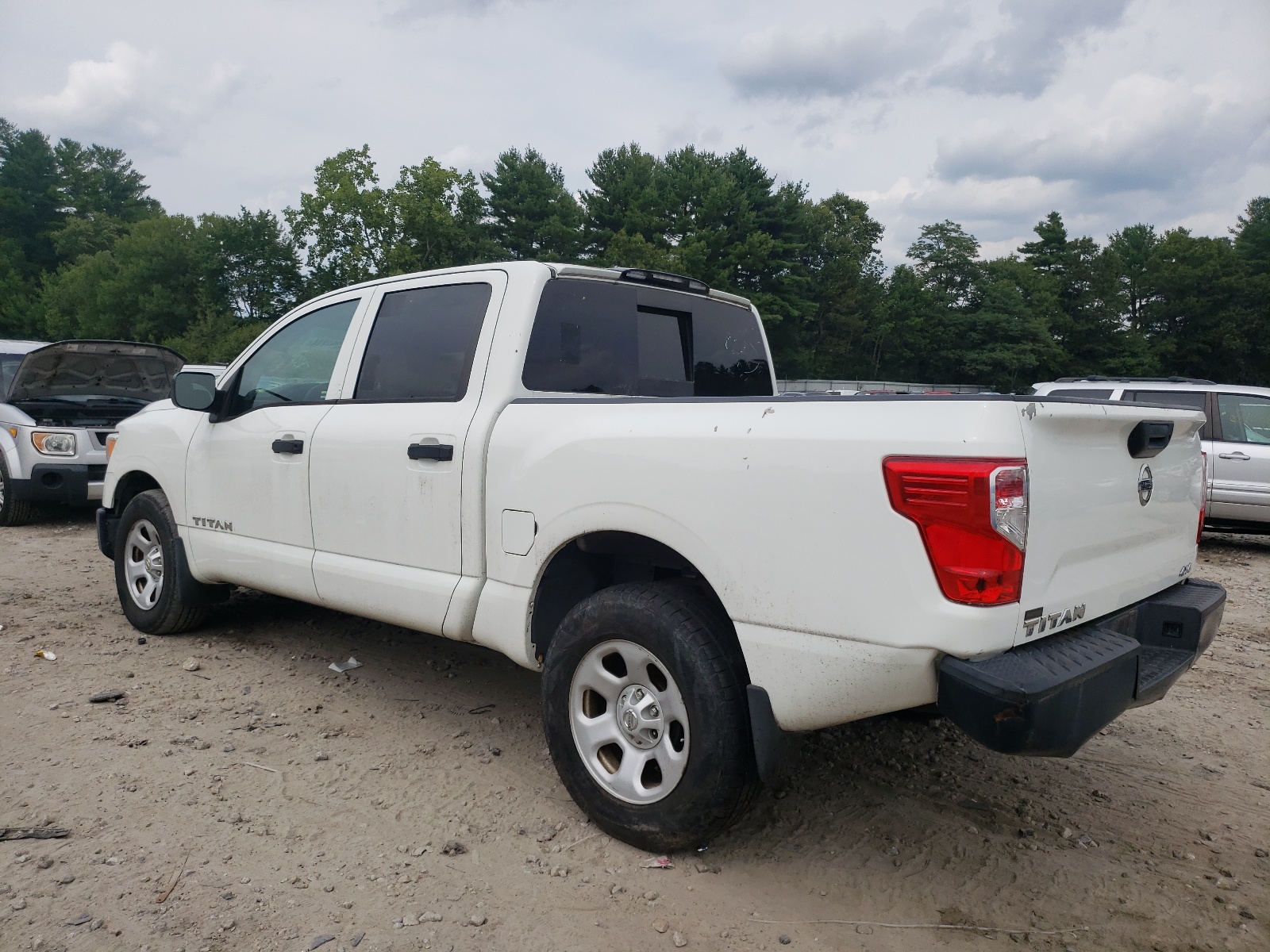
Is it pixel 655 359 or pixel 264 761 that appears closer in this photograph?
pixel 264 761

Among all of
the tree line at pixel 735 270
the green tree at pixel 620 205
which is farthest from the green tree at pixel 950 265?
the green tree at pixel 620 205

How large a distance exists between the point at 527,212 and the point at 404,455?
51850 mm

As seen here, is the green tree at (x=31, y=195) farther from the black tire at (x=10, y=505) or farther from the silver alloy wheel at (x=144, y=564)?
the silver alloy wheel at (x=144, y=564)

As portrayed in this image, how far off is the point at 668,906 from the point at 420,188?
5508 cm

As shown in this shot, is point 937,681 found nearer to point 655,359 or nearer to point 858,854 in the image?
point 858,854

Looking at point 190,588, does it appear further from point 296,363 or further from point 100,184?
point 100,184

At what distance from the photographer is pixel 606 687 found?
2855 mm

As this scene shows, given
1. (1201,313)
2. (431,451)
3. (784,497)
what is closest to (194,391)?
(431,451)

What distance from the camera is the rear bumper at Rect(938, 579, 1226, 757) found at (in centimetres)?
209

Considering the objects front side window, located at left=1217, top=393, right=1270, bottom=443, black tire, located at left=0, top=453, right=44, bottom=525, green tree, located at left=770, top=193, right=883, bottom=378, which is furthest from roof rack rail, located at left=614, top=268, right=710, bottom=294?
green tree, located at left=770, top=193, right=883, bottom=378

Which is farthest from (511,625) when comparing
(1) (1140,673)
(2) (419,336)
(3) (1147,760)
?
(3) (1147,760)

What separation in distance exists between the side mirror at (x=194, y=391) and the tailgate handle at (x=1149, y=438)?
407cm

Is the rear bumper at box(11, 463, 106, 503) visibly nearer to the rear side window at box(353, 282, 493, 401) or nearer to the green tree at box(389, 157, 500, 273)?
the rear side window at box(353, 282, 493, 401)

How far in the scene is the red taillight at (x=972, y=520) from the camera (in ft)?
6.91
